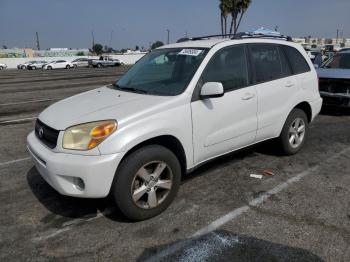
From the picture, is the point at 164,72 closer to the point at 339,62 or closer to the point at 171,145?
the point at 171,145

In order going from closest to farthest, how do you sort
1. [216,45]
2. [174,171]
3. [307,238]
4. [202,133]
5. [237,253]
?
[237,253] < [307,238] < [174,171] < [202,133] < [216,45]

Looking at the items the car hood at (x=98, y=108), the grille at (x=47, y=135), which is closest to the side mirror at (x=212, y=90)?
the car hood at (x=98, y=108)

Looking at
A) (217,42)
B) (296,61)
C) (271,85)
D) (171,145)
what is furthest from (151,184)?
(296,61)

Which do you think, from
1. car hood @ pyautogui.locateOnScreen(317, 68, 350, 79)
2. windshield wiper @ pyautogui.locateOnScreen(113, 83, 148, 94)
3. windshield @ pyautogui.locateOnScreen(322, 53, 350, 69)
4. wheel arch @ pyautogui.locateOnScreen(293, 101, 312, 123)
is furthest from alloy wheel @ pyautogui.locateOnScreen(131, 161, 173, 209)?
windshield @ pyautogui.locateOnScreen(322, 53, 350, 69)

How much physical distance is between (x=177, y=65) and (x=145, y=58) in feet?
2.91

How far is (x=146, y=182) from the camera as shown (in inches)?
139

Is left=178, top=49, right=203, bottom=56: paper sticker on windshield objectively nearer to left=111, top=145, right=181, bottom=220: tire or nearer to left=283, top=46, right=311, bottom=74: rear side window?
left=111, top=145, right=181, bottom=220: tire

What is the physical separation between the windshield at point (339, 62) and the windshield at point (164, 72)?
6096mm

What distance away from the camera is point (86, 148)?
10.7 feet

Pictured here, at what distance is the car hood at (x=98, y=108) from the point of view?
136 inches

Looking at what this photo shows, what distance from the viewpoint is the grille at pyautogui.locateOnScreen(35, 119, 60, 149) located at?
350cm

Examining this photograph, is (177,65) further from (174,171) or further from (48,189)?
(48,189)

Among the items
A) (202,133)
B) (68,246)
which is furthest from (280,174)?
(68,246)

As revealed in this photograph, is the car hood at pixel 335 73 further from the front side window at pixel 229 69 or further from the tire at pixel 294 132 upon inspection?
the front side window at pixel 229 69
